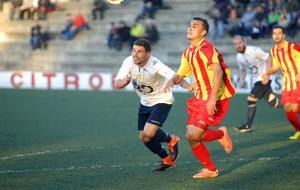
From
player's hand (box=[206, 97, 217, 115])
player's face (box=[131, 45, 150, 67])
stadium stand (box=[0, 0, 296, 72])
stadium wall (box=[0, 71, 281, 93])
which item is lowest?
stadium wall (box=[0, 71, 281, 93])

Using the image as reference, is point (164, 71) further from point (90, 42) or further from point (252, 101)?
point (90, 42)

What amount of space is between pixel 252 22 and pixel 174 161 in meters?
21.1

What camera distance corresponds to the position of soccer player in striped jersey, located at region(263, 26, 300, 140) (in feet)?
45.9

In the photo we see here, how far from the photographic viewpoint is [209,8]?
113 ft

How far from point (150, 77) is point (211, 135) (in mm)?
1147

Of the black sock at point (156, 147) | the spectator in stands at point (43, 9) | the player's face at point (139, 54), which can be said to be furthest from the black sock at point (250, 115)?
the spectator in stands at point (43, 9)

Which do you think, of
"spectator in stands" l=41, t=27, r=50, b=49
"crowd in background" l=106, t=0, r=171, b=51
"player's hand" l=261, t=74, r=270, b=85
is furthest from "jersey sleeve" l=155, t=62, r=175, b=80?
"spectator in stands" l=41, t=27, r=50, b=49

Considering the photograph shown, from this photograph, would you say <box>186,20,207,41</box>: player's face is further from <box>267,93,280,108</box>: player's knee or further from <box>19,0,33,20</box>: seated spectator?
<box>19,0,33,20</box>: seated spectator

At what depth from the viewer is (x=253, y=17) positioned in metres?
31.2

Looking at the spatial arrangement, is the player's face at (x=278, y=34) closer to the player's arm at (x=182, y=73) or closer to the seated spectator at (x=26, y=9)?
the player's arm at (x=182, y=73)

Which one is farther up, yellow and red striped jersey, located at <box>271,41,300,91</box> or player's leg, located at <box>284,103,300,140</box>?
yellow and red striped jersey, located at <box>271,41,300,91</box>

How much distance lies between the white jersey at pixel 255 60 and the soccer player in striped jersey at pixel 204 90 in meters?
6.12

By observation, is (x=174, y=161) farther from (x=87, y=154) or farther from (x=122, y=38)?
(x=122, y=38)

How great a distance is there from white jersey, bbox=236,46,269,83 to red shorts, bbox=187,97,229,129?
6.18 meters
